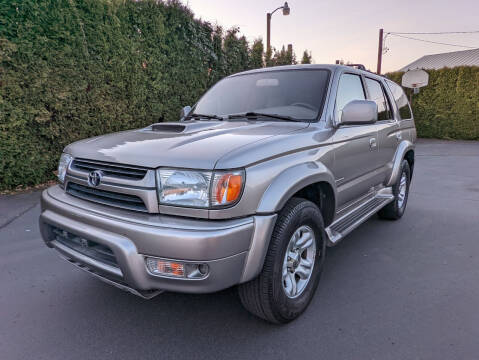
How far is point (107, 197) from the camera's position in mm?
2035

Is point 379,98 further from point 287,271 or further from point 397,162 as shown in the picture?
point 287,271

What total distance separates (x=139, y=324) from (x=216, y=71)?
27.2 ft

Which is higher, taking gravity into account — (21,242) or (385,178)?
(385,178)

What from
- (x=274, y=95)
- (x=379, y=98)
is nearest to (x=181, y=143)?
(x=274, y=95)

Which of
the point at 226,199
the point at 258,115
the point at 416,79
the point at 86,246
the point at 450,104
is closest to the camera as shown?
the point at 226,199

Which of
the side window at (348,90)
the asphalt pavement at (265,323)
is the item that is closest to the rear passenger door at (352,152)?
the side window at (348,90)

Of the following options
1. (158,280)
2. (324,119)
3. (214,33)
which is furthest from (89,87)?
(158,280)

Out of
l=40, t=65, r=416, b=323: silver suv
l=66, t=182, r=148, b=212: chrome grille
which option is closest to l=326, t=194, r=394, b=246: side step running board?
l=40, t=65, r=416, b=323: silver suv

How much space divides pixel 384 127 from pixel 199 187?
8.86 ft

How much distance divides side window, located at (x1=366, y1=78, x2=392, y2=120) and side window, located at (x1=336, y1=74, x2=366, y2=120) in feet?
0.95

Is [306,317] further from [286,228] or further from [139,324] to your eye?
[139,324]

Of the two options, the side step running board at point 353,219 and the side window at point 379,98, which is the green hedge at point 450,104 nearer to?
the side window at point 379,98

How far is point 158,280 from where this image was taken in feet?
5.82

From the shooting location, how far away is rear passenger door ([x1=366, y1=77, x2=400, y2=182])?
3596 millimetres
